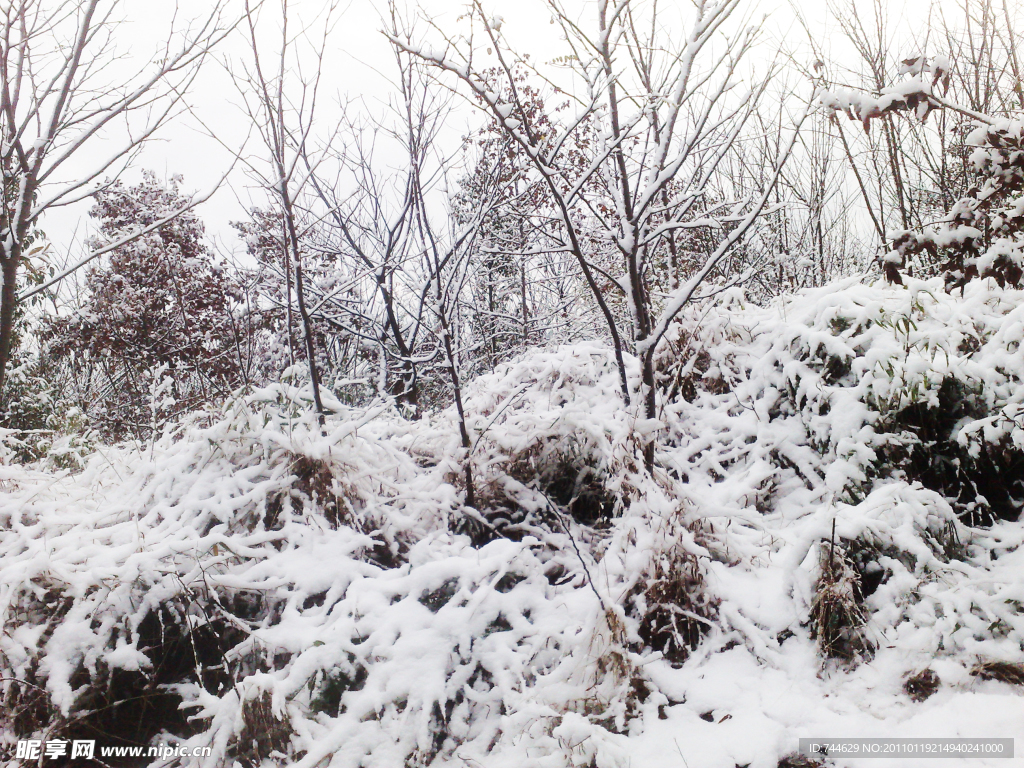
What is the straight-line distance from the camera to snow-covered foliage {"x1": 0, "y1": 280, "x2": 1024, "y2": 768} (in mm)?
1877

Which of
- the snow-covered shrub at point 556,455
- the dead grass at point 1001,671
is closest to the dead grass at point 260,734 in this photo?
the snow-covered shrub at point 556,455

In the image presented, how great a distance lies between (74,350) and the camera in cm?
1131

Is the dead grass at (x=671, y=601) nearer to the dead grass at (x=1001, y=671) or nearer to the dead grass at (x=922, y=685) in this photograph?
the dead grass at (x=922, y=685)

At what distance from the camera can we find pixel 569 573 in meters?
2.57

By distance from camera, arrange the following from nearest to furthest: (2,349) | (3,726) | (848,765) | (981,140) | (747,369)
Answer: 1. (848,765)
2. (3,726)
3. (981,140)
4. (2,349)
5. (747,369)

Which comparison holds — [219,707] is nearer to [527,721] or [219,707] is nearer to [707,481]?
[527,721]

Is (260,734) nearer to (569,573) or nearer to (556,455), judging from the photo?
(569,573)

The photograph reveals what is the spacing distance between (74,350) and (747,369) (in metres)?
13.0

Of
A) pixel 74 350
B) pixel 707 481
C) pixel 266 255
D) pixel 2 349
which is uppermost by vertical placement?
pixel 266 255

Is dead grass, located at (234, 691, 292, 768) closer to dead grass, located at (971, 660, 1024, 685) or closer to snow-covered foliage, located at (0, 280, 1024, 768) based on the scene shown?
snow-covered foliage, located at (0, 280, 1024, 768)

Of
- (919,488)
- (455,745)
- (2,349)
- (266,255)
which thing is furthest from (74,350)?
(919,488)

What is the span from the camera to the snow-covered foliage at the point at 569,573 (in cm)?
188

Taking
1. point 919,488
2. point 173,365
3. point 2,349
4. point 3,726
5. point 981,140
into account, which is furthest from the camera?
point 173,365

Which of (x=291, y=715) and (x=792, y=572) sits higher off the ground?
(x=792, y=572)
